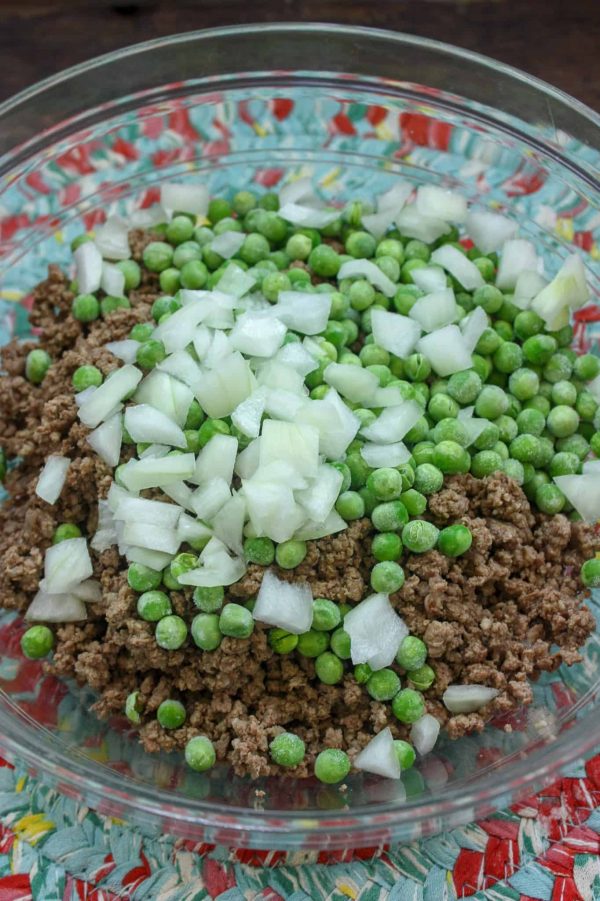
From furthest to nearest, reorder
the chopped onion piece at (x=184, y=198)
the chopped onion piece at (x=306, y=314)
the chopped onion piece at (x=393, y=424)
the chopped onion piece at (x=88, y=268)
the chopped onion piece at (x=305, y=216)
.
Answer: the chopped onion piece at (x=184, y=198) → the chopped onion piece at (x=305, y=216) → the chopped onion piece at (x=88, y=268) → the chopped onion piece at (x=306, y=314) → the chopped onion piece at (x=393, y=424)

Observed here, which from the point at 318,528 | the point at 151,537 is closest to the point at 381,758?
the point at 318,528

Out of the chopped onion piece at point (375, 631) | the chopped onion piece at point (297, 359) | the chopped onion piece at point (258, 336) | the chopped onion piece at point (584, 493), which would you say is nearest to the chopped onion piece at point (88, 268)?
the chopped onion piece at point (258, 336)

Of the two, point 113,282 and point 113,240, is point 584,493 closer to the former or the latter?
point 113,282

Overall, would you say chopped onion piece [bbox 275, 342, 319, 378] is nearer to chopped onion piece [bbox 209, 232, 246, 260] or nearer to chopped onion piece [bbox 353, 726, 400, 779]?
chopped onion piece [bbox 209, 232, 246, 260]

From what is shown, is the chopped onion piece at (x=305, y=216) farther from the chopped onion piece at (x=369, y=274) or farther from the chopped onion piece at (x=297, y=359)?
the chopped onion piece at (x=297, y=359)

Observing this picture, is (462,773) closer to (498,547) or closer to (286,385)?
(498,547)

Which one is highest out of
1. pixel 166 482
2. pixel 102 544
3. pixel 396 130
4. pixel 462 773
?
pixel 396 130

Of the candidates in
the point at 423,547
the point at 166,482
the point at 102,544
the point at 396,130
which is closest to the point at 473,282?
the point at 396,130
